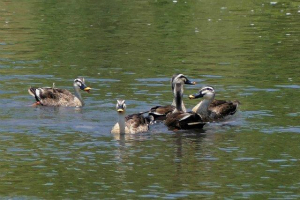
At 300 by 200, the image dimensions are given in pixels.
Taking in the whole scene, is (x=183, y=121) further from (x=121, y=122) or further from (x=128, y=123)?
(x=121, y=122)

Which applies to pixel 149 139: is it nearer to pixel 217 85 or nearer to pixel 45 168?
pixel 45 168

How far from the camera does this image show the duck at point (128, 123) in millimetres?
20969

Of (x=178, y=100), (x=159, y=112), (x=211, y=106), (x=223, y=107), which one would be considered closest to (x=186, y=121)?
(x=159, y=112)

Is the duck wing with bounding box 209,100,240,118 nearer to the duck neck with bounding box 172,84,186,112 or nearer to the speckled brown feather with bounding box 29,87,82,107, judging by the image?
the duck neck with bounding box 172,84,186,112

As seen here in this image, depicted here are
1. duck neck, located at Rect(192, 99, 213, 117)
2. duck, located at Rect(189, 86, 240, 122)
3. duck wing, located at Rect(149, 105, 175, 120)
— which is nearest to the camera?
duck wing, located at Rect(149, 105, 175, 120)

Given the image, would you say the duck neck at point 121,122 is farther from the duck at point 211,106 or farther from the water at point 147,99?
the duck at point 211,106

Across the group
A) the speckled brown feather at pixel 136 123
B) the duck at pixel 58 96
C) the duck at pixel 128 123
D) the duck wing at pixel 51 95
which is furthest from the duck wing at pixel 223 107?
the duck wing at pixel 51 95

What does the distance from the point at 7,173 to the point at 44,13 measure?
28.1m

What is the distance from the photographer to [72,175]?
1711 centimetres

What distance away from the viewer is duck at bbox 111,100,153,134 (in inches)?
826

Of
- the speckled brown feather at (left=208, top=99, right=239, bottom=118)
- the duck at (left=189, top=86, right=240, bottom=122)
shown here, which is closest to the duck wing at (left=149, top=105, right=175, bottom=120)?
the duck at (left=189, top=86, right=240, bottom=122)

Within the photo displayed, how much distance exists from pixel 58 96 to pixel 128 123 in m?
3.99

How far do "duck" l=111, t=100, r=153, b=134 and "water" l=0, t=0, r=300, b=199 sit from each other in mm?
302

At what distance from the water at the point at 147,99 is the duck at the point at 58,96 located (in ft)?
1.03
